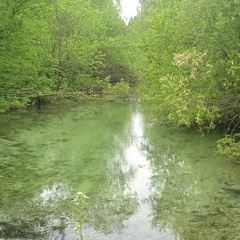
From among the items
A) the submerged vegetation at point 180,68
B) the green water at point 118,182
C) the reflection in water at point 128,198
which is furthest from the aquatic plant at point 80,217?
the reflection in water at point 128,198

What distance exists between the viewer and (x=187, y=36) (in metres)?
14.6

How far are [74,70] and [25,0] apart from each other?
1268 centimetres

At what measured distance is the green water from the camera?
7.32 m

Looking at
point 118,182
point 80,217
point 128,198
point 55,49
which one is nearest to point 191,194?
point 128,198

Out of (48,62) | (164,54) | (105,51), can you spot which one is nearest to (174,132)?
(164,54)

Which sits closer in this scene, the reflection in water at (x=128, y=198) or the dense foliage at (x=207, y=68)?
the reflection in water at (x=128, y=198)

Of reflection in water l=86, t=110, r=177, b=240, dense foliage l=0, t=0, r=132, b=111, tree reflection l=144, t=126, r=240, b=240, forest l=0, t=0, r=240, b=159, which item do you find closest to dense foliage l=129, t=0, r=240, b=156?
forest l=0, t=0, r=240, b=159

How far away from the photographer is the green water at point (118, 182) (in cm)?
732

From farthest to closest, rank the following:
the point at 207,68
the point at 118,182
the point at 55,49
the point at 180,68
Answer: the point at 55,49
the point at 180,68
the point at 207,68
the point at 118,182

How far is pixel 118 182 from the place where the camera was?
33.5 ft

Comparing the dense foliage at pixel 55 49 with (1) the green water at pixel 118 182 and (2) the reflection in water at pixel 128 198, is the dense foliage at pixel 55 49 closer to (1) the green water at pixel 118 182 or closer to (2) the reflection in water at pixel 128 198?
(1) the green water at pixel 118 182

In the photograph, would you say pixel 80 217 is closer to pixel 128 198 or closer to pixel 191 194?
pixel 128 198

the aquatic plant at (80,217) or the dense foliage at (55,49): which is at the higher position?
the dense foliage at (55,49)

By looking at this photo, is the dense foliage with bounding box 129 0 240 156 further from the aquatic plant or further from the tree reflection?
the aquatic plant
